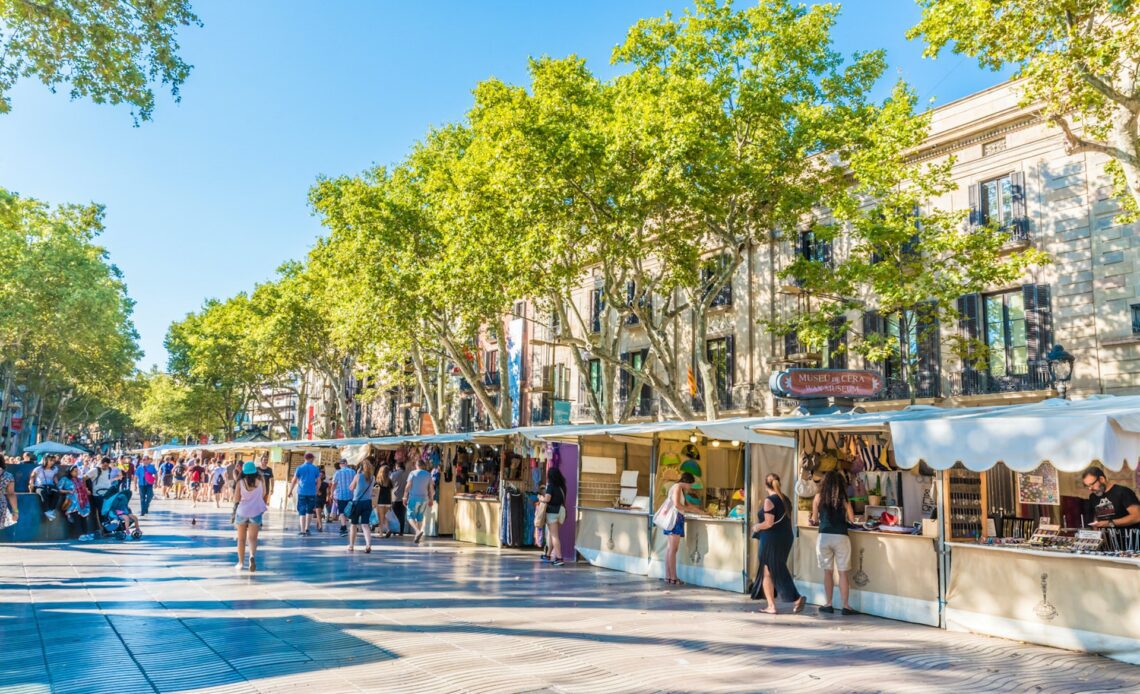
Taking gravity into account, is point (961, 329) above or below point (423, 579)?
above

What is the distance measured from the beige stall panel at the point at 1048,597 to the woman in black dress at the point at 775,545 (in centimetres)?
175

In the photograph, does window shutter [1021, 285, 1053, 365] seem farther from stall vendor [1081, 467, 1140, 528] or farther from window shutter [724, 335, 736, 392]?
stall vendor [1081, 467, 1140, 528]

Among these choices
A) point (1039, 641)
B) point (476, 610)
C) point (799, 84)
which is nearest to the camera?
point (1039, 641)

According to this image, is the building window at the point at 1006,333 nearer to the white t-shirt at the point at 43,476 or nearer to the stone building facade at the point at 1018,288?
the stone building facade at the point at 1018,288

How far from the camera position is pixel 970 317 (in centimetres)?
2156

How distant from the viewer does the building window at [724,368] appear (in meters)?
28.0

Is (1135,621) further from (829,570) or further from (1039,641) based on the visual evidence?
(829,570)

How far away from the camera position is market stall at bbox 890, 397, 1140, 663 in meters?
7.61

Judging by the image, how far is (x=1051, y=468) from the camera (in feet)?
31.5

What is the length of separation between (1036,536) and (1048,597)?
759 mm

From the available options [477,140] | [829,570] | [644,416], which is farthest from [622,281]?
[829,570]

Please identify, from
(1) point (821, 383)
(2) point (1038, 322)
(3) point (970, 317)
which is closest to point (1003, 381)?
(2) point (1038, 322)

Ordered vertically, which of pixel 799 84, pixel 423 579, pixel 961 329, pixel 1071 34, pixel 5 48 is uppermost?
pixel 799 84

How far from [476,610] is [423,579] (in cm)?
273
